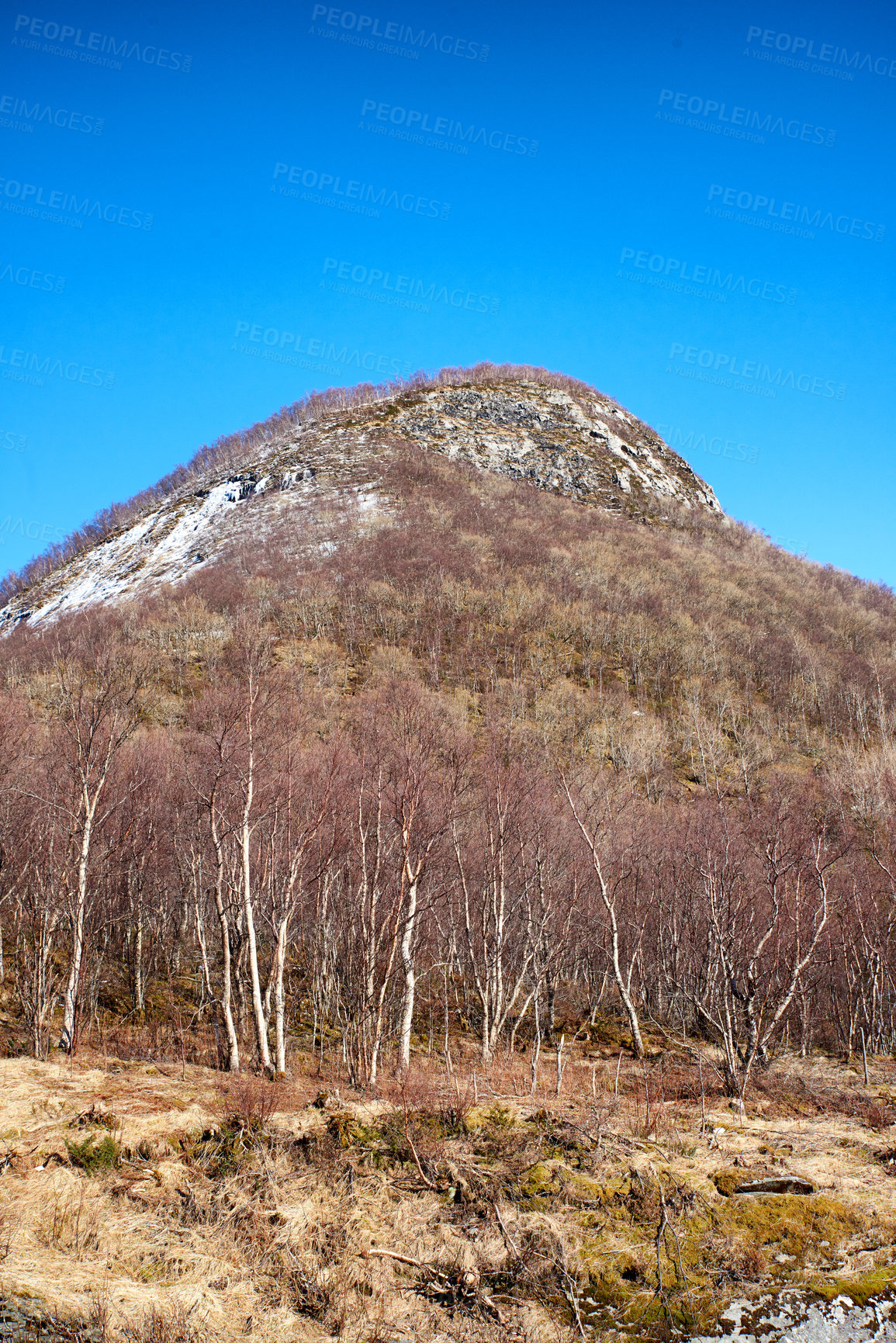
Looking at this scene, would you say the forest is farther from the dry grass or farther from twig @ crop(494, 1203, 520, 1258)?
twig @ crop(494, 1203, 520, 1258)

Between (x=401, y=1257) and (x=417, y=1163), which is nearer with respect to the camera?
(x=401, y=1257)

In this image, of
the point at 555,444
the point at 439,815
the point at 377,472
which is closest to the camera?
the point at 439,815

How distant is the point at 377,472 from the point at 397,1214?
8786 cm

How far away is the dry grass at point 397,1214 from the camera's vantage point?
6676mm

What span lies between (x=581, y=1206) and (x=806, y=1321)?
2704 millimetres

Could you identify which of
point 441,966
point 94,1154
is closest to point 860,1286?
point 94,1154

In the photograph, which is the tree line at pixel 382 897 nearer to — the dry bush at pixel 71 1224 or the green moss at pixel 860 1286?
the dry bush at pixel 71 1224

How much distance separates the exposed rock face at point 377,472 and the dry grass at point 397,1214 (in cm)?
6896

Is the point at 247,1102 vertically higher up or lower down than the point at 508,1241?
higher up

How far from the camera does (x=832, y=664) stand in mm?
67688

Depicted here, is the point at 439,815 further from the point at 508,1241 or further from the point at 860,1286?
the point at 860,1286

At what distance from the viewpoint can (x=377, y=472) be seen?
3497 inches

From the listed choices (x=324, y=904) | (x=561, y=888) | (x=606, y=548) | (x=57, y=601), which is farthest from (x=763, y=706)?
(x=57, y=601)

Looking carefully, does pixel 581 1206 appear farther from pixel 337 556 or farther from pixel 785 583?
pixel 785 583
